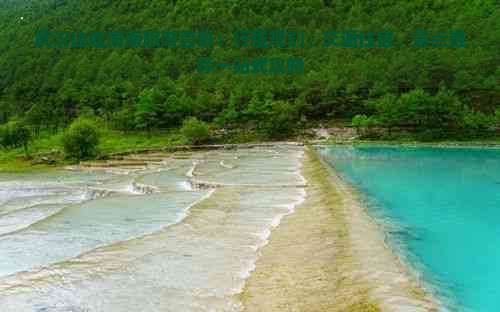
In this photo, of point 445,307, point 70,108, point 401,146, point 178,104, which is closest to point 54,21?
point 70,108

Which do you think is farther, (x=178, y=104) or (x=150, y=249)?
(x=178, y=104)

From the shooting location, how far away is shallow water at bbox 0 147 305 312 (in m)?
10.1

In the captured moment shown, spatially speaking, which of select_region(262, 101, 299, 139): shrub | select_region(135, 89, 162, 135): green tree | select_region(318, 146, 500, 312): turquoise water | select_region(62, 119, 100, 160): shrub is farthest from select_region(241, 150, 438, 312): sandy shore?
select_region(135, 89, 162, 135): green tree

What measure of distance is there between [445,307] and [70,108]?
108573mm

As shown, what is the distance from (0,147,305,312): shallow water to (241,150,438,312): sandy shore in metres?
0.59

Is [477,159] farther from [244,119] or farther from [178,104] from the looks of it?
A: [178,104]

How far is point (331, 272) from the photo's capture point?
11.1m

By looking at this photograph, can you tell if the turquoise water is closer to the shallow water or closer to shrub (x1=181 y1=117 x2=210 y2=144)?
the shallow water

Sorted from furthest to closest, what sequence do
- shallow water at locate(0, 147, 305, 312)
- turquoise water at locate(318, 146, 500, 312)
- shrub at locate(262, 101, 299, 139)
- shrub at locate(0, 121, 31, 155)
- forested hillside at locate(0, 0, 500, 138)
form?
A: forested hillside at locate(0, 0, 500, 138)
shrub at locate(262, 101, 299, 139)
shrub at locate(0, 121, 31, 155)
turquoise water at locate(318, 146, 500, 312)
shallow water at locate(0, 147, 305, 312)

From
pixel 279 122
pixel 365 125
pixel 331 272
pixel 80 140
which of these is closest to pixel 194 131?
pixel 279 122

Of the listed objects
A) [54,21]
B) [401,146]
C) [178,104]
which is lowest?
[401,146]

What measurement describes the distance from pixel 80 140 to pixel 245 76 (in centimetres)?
5805

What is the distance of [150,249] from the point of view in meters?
13.9

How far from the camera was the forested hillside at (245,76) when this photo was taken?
84438 mm
